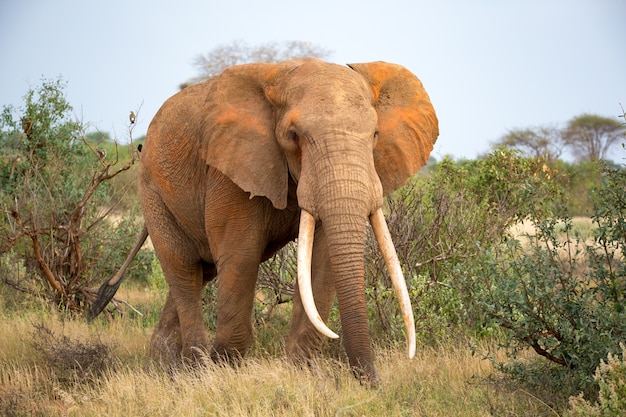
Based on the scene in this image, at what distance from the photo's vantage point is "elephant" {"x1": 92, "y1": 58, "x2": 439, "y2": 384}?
5.20 meters

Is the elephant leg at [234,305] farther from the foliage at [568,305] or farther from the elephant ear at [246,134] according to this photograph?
the foliage at [568,305]

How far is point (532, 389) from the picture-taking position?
545 centimetres

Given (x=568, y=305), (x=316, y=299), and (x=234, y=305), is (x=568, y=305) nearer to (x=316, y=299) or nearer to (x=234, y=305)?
(x=316, y=299)

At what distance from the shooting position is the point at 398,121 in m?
6.09

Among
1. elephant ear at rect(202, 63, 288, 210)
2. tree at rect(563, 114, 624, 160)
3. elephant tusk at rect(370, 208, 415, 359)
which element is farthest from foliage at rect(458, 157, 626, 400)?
tree at rect(563, 114, 624, 160)

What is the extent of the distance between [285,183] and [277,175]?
8cm

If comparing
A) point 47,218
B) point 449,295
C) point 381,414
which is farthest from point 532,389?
point 47,218

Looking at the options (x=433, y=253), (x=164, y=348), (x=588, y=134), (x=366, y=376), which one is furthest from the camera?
(x=588, y=134)

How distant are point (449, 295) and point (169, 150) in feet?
9.17

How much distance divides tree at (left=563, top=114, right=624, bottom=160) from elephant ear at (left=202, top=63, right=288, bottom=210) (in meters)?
35.4

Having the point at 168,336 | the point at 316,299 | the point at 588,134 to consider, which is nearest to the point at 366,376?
the point at 316,299

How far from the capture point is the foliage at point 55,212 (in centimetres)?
948

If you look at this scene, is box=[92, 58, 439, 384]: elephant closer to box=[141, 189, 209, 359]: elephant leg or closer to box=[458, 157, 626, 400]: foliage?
box=[141, 189, 209, 359]: elephant leg

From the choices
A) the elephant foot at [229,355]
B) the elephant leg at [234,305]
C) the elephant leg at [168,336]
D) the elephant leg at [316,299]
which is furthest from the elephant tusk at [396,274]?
the elephant leg at [168,336]
